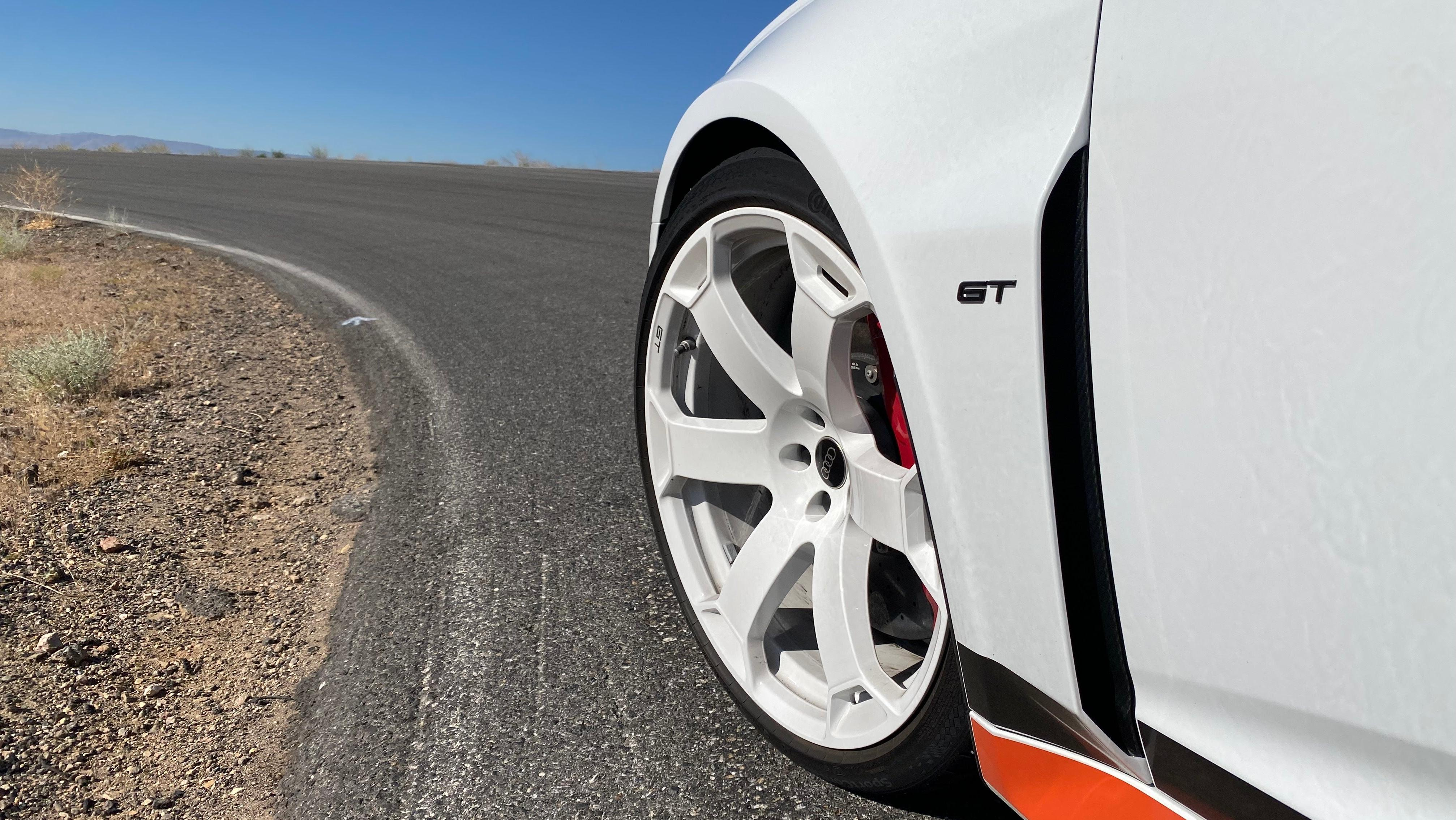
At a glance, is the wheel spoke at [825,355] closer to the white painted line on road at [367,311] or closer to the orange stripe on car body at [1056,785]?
the orange stripe on car body at [1056,785]

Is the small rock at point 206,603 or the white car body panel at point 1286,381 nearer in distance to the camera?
the white car body panel at point 1286,381

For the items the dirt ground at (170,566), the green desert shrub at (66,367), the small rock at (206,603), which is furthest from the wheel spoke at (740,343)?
the green desert shrub at (66,367)

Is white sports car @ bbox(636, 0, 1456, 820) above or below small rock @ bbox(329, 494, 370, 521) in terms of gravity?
above

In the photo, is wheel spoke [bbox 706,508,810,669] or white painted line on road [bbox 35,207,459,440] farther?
white painted line on road [bbox 35,207,459,440]

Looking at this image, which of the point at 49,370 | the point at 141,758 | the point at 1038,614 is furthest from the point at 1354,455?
the point at 49,370

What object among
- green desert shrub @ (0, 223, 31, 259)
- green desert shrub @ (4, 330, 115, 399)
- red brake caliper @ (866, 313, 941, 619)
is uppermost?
red brake caliper @ (866, 313, 941, 619)

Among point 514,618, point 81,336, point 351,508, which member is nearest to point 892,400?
point 514,618

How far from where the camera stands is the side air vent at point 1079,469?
996mm

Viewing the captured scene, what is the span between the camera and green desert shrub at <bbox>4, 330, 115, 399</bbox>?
4125 mm

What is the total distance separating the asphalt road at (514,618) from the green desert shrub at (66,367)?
3.92ft

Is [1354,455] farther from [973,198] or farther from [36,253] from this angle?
[36,253]

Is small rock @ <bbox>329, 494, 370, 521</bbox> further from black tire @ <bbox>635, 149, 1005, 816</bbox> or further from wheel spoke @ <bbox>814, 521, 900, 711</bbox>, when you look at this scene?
wheel spoke @ <bbox>814, 521, 900, 711</bbox>

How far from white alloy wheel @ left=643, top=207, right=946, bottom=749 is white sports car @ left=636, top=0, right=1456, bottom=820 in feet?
0.04

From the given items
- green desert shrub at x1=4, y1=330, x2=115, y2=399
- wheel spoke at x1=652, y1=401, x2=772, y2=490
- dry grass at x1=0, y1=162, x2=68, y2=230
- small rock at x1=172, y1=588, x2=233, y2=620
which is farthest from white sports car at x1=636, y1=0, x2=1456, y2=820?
dry grass at x1=0, y1=162, x2=68, y2=230
